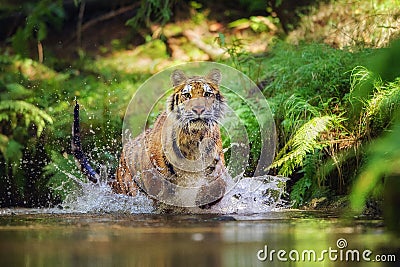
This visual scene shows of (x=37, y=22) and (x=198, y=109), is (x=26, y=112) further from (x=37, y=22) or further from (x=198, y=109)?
(x=198, y=109)

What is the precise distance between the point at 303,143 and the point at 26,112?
4.00 m

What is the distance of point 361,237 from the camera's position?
458 cm

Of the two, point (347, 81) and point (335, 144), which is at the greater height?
point (347, 81)

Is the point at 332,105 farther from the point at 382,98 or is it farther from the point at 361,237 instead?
the point at 361,237

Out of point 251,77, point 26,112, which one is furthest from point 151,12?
point 251,77

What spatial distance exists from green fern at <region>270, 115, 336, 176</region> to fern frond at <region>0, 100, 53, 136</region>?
10.6 feet

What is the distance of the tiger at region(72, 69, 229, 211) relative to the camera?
635 cm

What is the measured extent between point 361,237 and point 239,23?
687cm

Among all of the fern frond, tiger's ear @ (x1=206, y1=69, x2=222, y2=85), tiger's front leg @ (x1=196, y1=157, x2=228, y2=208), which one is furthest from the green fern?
the fern frond

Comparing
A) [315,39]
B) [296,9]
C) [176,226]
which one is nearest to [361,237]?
[176,226]
